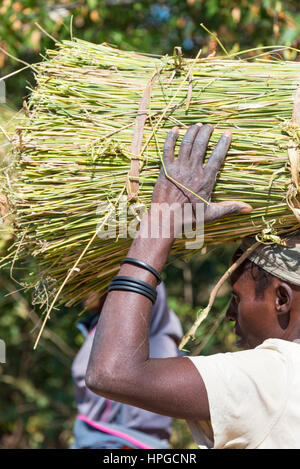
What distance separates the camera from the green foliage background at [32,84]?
11.0 ft

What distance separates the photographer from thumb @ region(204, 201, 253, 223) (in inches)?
60.7

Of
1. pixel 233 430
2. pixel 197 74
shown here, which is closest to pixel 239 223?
pixel 197 74

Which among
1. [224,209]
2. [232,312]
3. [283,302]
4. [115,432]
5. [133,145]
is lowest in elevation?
[115,432]

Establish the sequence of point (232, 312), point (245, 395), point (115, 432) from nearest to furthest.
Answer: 1. point (245, 395)
2. point (232, 312)
3. point (115, 432)

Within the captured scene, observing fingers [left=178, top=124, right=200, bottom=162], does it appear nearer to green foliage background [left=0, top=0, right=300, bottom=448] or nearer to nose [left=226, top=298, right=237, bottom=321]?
nose [left=226, top=298, right=237, bottom=321]

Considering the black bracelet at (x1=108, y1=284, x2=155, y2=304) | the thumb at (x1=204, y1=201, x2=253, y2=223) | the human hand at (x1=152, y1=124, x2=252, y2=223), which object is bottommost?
the black bracelet at (x1=108, y1=284, x2=155, y2=304)

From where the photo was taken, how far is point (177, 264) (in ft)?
14.2

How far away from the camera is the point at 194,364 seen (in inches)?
56.8

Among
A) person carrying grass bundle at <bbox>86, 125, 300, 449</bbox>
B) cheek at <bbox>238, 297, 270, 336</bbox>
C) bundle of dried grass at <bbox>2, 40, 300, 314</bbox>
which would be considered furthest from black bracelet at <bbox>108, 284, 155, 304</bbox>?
cheek at <bbox>238, 297, 270, 336</bbox>

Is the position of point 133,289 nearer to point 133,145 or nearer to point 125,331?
point 125,331

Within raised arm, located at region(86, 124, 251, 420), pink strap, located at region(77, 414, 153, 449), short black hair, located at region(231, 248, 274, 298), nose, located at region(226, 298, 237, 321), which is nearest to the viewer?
raised arm, located at region(86, 124, 251, 420)

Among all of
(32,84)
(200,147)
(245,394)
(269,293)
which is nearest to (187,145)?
(200,147)

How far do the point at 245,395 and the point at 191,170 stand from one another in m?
0.55

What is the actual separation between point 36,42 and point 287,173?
7.41ft
